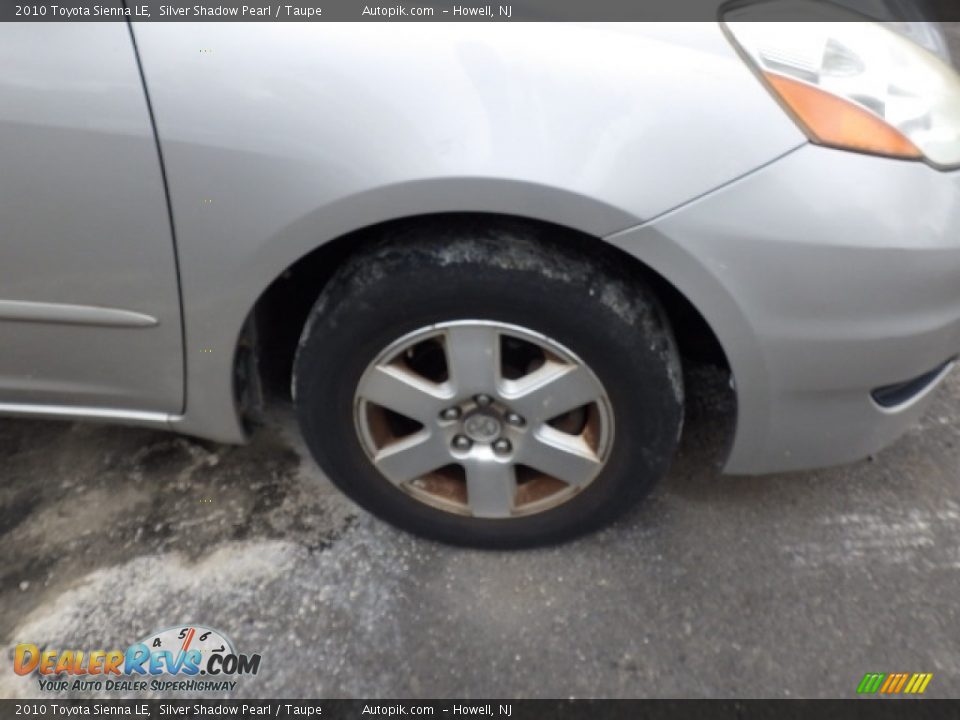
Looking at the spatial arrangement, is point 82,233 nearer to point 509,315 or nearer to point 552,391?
point 509,315

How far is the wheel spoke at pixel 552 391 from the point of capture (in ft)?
5.36

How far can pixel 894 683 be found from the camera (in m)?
1.67

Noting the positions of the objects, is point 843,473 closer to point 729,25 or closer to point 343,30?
point 729,25

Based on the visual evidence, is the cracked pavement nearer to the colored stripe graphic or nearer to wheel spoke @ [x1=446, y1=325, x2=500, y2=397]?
the colored stripe graphic

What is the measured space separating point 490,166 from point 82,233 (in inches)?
31.0

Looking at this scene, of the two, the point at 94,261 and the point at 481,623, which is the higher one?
the point at 94,261

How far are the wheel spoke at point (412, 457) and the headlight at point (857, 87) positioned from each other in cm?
94

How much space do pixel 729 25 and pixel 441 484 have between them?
1112 mm

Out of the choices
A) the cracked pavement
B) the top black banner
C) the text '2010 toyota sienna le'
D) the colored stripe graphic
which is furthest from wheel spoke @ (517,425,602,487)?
the top black banner

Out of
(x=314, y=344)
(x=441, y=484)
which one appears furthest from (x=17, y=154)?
(x=441, y=484)

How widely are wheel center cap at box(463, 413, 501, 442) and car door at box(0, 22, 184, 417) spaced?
620 millimetres

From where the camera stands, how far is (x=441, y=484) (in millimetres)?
1901

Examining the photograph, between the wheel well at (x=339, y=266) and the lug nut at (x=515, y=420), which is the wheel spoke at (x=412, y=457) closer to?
the lug nut at (x=515, y=420)

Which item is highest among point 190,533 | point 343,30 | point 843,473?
point 343,30
